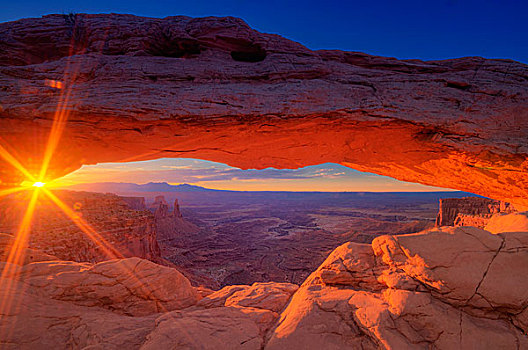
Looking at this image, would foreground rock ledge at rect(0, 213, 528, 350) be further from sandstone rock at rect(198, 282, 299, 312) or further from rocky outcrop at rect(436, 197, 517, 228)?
rocky outcrop at rect(436, 197, 517, 228)

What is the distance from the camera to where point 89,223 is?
11.8 m

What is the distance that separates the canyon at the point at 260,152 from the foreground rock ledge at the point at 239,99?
0.05m

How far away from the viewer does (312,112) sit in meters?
6.14

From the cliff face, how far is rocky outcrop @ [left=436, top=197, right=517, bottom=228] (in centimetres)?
2616

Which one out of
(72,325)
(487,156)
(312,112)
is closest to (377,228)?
(487,156)

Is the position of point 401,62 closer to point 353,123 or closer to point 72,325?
point 353,123

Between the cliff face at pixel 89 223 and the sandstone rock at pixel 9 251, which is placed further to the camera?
the cliff face at pixel 89 223

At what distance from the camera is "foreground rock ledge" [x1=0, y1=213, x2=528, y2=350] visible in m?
2.67

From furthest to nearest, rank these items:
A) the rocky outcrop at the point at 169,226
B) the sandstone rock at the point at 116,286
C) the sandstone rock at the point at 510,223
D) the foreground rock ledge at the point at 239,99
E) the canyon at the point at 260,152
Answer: the rocky outcrop at the point at 169,226
the foreground rock ledge at the point at 239,99
the sandstone rock at the point at 116,286
the sandstone rock at the point at 510,223
the canyon at the point at 260,152

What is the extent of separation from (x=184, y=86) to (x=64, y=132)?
374cm

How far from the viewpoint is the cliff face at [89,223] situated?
9.36 m

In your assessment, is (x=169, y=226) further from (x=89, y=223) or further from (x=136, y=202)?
(x=89, y=223)

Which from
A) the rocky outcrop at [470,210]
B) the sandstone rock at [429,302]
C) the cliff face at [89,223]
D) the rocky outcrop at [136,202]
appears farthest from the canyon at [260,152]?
the rocky outcrop at [136,202]

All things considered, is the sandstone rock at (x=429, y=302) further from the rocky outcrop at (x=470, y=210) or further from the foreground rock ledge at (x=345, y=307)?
the rocky outcrop at (x=470, y=210)
